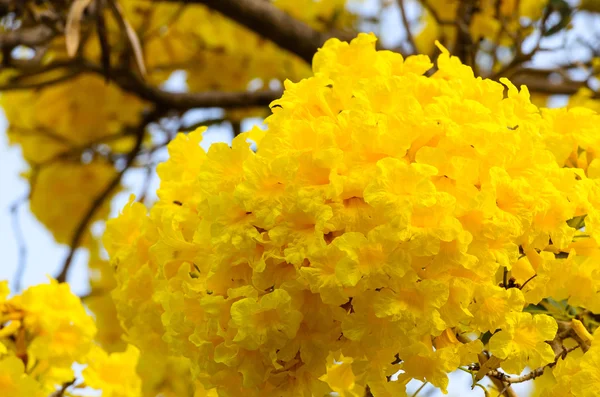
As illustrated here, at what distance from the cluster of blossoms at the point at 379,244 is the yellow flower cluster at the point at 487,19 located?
932 millimetres

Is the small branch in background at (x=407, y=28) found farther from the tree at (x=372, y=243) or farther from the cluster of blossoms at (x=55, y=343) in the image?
the cluster of blossoms at (x=55, y=343)

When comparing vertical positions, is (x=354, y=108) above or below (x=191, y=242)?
above

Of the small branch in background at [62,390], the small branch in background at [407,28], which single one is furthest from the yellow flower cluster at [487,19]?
the small branch in background at [62,390]

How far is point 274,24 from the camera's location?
188cm

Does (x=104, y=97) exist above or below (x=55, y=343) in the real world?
below

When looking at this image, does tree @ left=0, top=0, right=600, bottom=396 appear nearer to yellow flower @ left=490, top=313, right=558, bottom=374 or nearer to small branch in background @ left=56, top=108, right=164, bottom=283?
yellow flower @ left=490, top=313, right=558, bottom=374

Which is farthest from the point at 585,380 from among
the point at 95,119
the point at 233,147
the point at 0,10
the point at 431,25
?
the point at 95,119

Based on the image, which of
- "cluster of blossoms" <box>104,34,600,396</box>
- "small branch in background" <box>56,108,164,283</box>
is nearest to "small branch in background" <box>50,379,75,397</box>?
"cluster of blossoms" <box>104,34,600,396</box>

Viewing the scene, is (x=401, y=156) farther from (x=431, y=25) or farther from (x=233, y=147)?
(x=431, y=25)

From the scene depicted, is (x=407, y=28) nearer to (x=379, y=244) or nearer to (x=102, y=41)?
(x=102, y=41)

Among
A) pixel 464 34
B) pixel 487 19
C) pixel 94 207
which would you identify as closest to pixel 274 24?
pixel 464 34

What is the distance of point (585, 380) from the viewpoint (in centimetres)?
83

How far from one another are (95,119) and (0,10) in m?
0.86

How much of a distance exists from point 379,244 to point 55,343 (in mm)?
671
